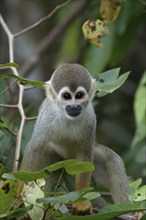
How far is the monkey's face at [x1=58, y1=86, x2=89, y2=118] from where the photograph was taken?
11.6 feet

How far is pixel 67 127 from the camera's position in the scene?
3.73m

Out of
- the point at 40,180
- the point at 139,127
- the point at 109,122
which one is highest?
the point at 40,180

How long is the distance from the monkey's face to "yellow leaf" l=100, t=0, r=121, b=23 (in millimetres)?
842

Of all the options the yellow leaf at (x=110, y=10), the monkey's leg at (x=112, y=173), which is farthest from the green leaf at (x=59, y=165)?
the yellow leaf at (x=110, y=10)

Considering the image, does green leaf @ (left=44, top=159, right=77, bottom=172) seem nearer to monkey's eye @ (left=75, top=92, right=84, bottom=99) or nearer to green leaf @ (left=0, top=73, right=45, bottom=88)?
green leaf @ (left=0, top=73, right=45, bottom=88)

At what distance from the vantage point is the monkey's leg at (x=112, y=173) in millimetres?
3850

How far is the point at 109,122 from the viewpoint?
22.7 feet

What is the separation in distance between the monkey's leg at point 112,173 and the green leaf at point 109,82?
1.34ft

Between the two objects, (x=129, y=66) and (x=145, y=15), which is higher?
(x=145, y=15)

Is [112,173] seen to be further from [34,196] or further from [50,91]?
[34,196]

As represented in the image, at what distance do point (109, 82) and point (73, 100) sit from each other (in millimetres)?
284

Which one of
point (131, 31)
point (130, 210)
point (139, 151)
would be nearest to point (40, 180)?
point (130, 210)

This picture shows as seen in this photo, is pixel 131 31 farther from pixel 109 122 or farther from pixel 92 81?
pixel 92 81

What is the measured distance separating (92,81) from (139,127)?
118 centimetres
